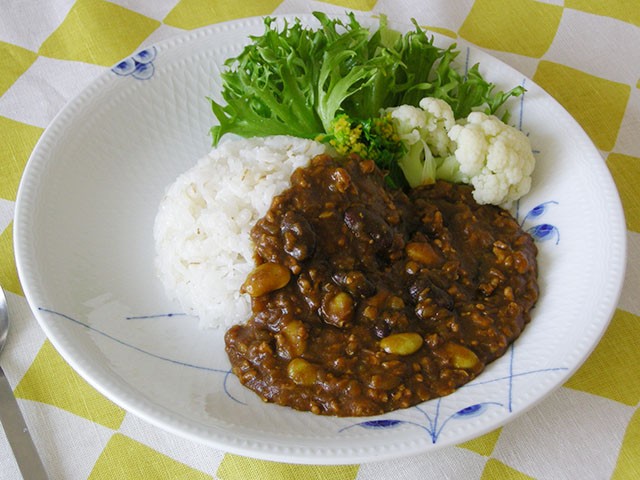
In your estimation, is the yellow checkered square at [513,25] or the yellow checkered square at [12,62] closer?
the yellow checkered square at [12,62]

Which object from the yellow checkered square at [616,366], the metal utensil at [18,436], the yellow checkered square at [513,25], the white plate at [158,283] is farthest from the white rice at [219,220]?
the yellow checkered square at [513,25]

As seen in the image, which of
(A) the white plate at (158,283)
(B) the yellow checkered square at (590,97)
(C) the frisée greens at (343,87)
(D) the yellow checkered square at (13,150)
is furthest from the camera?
(B) the yellow checkered square at (590,97)

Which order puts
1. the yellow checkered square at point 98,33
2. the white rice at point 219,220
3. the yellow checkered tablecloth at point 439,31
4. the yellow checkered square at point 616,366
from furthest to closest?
the yellow checkered square at point 98,33 → the white rice at point 219,220 → the yellow checkered square at point 616,366 → the yellow checkered tablecloth at point 439,31

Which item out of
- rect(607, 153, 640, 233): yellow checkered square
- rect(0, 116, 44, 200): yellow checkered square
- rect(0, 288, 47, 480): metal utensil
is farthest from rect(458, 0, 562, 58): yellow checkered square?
rect(0, 288, 47, 480): metal utensil

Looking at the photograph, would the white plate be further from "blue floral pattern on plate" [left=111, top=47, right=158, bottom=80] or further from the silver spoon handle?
the silver spoon handle

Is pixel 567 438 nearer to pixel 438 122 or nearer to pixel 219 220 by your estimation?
pixel 438 122

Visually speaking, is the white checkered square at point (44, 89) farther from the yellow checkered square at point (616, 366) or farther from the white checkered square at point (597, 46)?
the yellow checkered square at point (616, 366)
